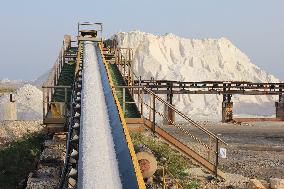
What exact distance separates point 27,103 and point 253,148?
34522mm

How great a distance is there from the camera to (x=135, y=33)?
286 ft

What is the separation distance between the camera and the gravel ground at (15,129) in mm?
30025

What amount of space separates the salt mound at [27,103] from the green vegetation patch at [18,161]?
27.8 meters

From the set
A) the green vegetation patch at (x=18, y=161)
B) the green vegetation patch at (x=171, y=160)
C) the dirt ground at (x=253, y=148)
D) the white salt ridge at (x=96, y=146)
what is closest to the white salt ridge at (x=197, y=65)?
the dirt ground at (x=253, y=148)

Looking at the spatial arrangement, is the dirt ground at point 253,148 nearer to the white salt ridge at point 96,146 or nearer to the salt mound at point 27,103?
the white salt ridge at point 96,146

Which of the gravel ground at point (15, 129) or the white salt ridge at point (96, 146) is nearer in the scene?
the white salt ridge at point (96, 146)

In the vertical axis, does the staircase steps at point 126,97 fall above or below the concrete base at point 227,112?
above

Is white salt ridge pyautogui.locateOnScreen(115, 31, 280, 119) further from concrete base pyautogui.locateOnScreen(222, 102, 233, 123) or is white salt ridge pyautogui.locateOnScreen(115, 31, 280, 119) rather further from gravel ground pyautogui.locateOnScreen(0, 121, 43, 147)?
gravel ground pyautogui.locateOnScreen(0, 121, 43, 147)

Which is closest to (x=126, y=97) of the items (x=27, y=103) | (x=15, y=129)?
(x=15, y=129)

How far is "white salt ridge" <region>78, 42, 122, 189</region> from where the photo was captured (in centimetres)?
902

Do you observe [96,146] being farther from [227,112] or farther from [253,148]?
[227,112]

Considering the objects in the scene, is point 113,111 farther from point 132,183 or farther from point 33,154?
point 33,154

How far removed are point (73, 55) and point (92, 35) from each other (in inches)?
205

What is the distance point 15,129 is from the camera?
32.5 meters
